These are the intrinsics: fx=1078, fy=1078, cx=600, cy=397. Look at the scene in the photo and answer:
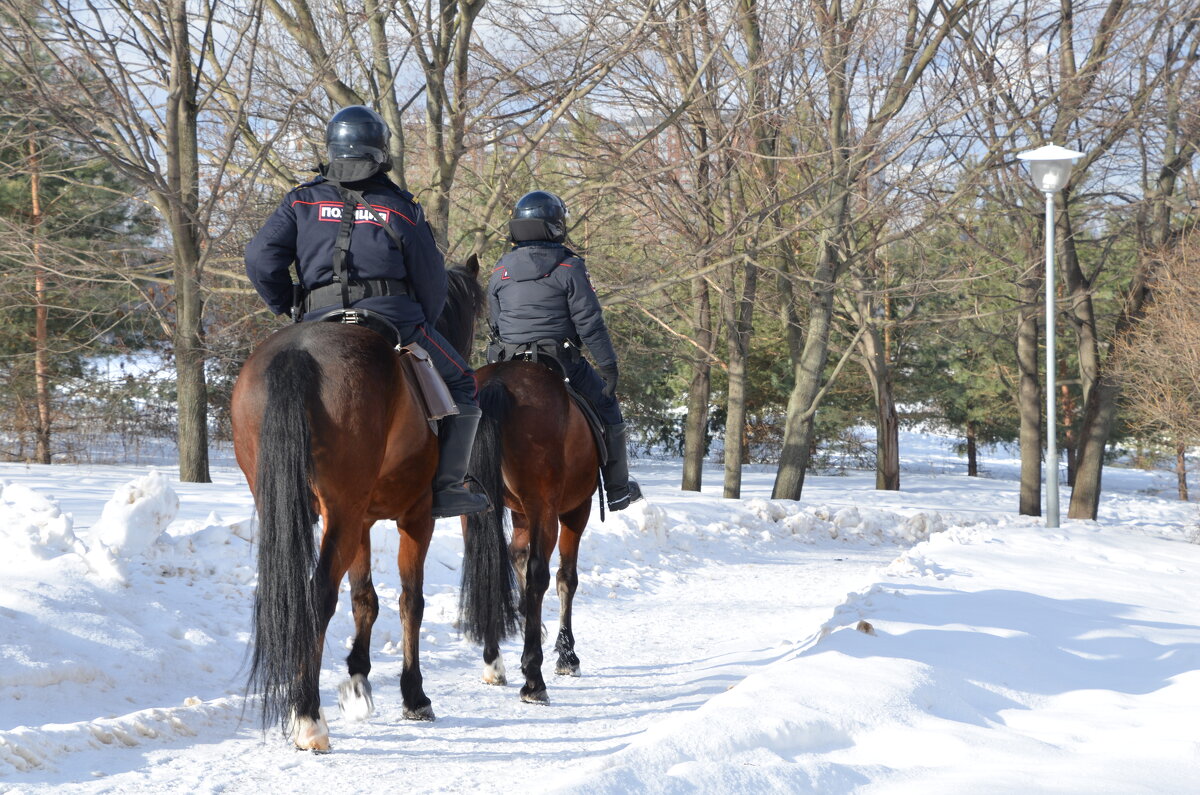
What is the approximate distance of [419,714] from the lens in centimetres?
517

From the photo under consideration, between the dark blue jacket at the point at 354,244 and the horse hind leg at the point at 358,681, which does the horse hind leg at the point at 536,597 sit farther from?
the dark blue jacket at the point at 354,244

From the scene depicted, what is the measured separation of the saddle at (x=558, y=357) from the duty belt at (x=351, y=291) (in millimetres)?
1758

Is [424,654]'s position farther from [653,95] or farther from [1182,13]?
[1182,13]

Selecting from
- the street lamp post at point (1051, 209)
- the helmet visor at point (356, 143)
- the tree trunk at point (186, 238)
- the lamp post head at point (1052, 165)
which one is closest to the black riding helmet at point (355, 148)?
the helmet visor at point (356, 143)

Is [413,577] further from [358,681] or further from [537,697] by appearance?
[537,697]

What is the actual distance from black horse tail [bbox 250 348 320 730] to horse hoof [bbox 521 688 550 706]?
1578 mm

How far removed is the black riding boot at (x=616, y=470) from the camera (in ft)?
23.5

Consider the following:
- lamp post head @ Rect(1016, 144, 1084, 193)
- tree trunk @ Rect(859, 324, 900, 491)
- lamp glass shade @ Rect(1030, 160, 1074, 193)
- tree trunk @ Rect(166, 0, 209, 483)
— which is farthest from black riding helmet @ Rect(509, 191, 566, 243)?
tree trunk @ Rect(859, 324, 900, 491)

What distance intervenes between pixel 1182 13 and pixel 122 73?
16.4 metres

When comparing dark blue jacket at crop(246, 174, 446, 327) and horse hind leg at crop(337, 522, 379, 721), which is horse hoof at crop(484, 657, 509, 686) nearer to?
horse hind leg at crop(337, 522, 379, 721)

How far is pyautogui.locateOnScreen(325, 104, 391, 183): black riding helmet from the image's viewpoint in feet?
16.6

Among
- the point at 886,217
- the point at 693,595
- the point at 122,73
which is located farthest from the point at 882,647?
the point at 886,217

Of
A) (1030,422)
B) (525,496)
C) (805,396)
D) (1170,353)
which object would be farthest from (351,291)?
(1030,422)

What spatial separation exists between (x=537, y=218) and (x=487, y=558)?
2157 millimetres
